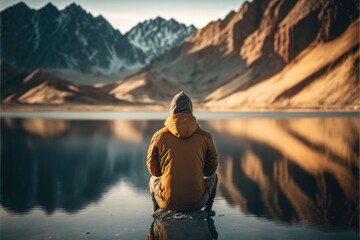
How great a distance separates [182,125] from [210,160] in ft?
3.45

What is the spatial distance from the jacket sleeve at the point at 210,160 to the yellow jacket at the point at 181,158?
5 cm

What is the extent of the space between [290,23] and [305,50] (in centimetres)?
1389

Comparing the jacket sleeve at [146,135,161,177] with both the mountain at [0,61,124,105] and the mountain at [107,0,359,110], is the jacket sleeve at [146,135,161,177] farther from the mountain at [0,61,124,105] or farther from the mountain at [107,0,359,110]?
the mountain at [0,61,124,105]

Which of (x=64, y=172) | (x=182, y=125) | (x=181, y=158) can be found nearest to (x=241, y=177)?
(x=64, y=172)

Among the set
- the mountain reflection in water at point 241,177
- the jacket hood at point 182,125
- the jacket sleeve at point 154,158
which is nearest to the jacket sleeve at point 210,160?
the jacket hood at point 182,125

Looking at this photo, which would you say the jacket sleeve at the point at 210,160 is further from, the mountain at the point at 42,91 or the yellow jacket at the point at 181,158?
the mountain at the point at 42,91

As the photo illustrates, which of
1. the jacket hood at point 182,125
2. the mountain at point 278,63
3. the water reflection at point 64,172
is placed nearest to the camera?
the jacket hood at point 182,125

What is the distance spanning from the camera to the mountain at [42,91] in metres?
151

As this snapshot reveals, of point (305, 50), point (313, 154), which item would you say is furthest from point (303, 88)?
point (313, 154)

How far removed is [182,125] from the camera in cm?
791

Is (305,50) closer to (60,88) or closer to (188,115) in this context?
(60,88)

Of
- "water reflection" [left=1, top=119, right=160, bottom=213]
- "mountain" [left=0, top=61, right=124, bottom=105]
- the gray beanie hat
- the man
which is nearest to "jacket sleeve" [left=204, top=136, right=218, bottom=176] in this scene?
the man

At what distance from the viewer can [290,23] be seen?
15462 centimetres

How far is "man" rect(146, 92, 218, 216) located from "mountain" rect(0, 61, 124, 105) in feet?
473
